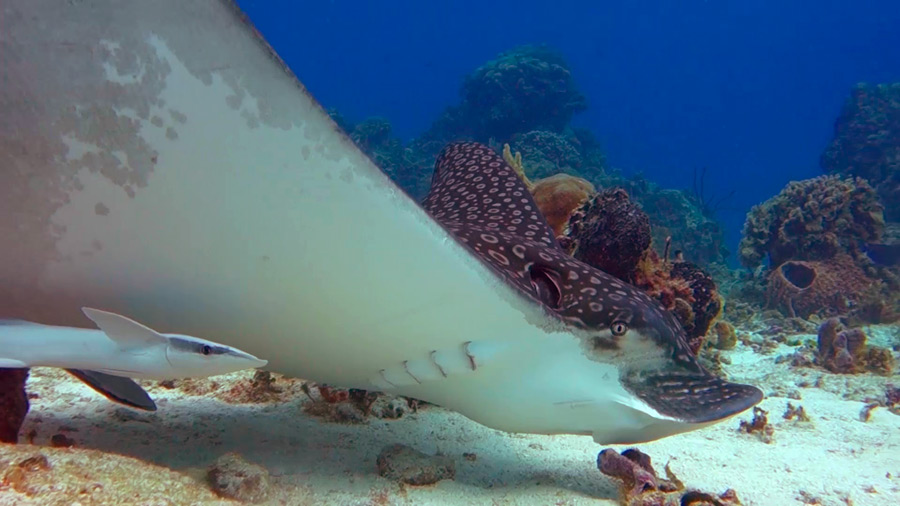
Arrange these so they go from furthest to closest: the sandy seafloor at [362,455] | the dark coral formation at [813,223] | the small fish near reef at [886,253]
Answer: the small fish near reef at [886,253], the dark coral formation at [813,223], the sandy seafloor at [362,455]

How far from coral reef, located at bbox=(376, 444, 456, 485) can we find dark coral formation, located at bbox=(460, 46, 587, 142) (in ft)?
80.5

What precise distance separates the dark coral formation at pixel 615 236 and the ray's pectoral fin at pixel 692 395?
2612mm

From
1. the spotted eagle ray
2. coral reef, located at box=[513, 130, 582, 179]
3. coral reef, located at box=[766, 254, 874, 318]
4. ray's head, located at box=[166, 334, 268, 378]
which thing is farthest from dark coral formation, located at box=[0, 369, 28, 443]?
coral reef, located at box=[513, 130, 582, 179]

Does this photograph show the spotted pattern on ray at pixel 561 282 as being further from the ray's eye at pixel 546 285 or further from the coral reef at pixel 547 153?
the coral reef at pixel 547 153

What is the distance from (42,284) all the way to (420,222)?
55.1 inches

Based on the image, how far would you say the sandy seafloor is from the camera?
1.78 meters

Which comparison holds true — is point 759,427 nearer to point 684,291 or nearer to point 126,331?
point 684,291

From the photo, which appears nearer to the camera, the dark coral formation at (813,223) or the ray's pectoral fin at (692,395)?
the ray's pectoral fin at (692,395)

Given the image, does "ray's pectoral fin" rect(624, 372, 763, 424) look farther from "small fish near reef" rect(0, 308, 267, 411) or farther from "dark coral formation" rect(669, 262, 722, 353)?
"dark coral formation" rect(669, 262, 722, 353)

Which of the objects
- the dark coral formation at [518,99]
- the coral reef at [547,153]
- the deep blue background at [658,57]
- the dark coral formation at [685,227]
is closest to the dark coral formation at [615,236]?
the dark coral formation at [685,227]

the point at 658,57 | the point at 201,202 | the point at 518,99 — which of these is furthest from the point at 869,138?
the point at 658,57

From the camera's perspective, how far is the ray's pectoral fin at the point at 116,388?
213 centimetres

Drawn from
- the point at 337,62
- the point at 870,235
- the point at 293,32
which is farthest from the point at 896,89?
the point at 293,32

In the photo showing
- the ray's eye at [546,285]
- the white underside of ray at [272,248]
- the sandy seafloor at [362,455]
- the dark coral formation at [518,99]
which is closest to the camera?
the white underside of ray at [272,248]
